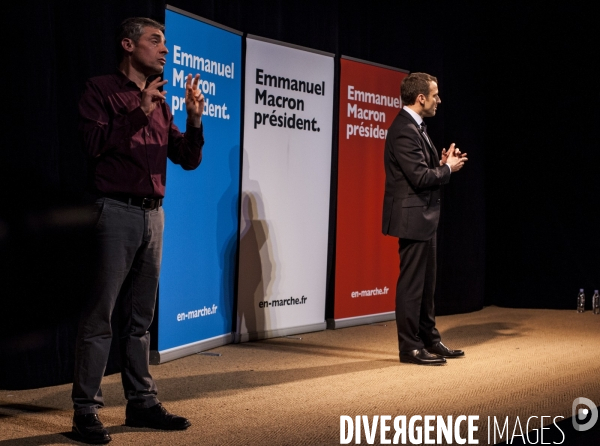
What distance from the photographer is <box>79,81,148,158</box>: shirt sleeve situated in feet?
9.80

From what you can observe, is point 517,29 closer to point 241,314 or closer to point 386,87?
point 386,87

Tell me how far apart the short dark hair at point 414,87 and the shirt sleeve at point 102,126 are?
88.5 inches

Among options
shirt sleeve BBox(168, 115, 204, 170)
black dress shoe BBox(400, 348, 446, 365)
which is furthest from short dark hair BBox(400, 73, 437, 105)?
shirt sleeve BBox(168, 115, 204, 170)

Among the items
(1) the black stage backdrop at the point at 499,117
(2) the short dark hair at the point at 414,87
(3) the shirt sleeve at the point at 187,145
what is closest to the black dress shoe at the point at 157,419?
(3) the shirt sleeve at the point at 187,145

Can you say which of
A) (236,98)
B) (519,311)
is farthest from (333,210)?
(519,311)

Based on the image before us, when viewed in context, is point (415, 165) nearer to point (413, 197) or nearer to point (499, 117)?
point (413, 197)

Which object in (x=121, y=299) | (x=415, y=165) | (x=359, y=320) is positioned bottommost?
(x=359, y=320)

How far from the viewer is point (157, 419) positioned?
3289 millimetres

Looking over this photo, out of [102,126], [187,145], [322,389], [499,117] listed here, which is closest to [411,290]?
[322,389]

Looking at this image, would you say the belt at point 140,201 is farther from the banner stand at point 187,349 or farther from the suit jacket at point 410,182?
the suit jacket at point 410,182

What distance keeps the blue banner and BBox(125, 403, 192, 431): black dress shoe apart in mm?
1469

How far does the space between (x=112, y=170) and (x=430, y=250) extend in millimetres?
2425

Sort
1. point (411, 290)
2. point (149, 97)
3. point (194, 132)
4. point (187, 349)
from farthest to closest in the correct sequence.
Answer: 1. point (187, 349)
2. point (411, 290)
3. point (194, 132)
4. point (149, 97)

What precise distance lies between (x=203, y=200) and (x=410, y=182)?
1322mm
